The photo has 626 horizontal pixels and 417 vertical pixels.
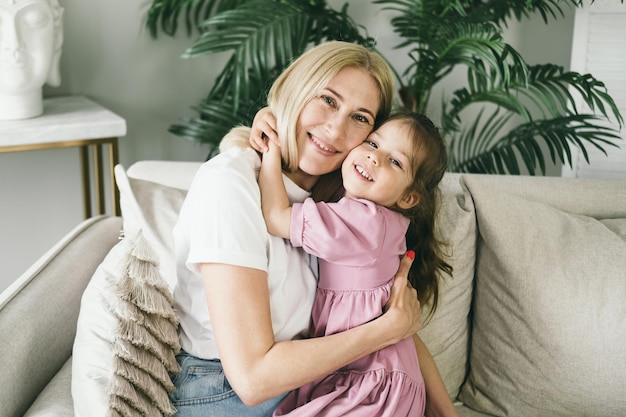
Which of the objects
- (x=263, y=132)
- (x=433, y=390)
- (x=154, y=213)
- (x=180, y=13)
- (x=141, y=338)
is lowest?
(x=433, y=390)

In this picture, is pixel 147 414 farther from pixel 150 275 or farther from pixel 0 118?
pixel 0 118

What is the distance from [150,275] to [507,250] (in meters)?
0.85

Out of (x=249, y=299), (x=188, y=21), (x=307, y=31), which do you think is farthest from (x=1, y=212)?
(x=249, y=299)

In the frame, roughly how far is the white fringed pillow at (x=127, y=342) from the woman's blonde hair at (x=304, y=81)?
1.10ft

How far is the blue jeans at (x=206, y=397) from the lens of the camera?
3.92 feet

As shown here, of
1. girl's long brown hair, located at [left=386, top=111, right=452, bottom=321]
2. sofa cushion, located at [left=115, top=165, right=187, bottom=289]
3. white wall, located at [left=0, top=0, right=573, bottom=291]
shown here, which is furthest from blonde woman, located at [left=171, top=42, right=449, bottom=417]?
white wall, located at [left=0, top=0, right=573, bottom=291]

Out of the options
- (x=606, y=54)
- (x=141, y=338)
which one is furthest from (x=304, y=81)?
(x=606, y=54)

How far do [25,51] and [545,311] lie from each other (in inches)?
63.3

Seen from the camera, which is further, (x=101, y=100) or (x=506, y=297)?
(x=101, y=100)

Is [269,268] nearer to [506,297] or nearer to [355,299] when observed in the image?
[355,299]

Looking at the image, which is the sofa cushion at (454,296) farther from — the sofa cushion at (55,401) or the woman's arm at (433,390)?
the sofa cushion at (55,401)

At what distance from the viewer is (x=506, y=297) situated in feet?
5.13

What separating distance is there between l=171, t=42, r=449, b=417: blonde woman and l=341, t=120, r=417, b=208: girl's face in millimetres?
39

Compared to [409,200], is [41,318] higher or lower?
lower
